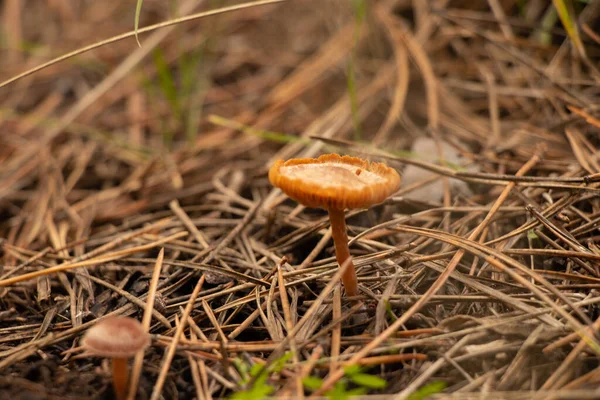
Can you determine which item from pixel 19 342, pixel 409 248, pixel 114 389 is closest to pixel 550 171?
pixel 409 248

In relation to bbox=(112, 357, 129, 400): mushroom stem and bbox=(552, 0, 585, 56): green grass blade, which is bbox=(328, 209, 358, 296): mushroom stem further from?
bbox=(552, 0, 585, 56): green grass blade

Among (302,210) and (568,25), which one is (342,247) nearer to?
(302,210)

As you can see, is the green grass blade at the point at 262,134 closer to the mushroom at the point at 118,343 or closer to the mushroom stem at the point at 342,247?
the mushroom stem at the point at 342,247

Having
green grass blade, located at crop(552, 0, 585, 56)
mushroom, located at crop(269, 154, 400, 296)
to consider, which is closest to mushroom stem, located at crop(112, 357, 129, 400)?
mushroom, located at crop(269, 154, 400, 296)

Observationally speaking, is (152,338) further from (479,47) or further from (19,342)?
(479,47)

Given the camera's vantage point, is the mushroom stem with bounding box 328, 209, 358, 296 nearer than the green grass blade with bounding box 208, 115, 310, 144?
Yes

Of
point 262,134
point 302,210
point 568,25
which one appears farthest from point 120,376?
point 568,25
